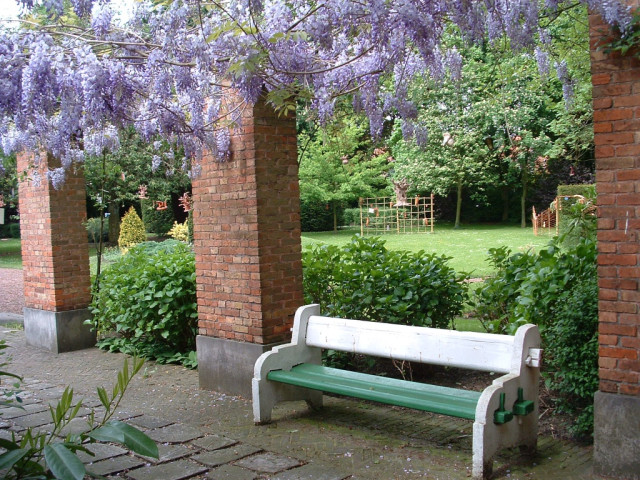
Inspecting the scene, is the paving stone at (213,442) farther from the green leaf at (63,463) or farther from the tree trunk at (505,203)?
the tree trunk at (505,203)

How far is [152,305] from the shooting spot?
7496mm

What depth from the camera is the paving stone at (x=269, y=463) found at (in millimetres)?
4391

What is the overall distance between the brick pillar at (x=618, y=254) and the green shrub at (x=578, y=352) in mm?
504

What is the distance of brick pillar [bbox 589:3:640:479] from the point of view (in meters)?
3.82

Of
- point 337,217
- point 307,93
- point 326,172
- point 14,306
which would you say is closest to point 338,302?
point 307,93

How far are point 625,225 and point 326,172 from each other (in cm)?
2759

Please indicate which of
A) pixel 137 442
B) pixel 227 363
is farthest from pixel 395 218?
pixel 137 442

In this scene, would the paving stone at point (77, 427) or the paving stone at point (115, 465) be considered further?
the paving stone at point (77, 427)

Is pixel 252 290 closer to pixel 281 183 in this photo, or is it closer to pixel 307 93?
pixel 281 183

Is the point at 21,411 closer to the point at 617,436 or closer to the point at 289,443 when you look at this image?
the point at 289,443

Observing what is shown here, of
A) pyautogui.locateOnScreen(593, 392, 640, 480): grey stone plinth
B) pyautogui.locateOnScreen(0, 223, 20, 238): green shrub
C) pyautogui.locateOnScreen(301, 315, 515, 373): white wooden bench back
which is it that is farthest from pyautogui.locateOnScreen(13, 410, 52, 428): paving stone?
pyautogui.locateOnScreen(0, 223, 20, 238): green shrub

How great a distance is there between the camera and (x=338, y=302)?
21.8 ft

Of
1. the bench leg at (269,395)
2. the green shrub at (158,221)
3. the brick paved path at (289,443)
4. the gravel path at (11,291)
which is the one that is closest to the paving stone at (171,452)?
the brick paved path at (289,443)

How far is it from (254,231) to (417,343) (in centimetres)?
191
